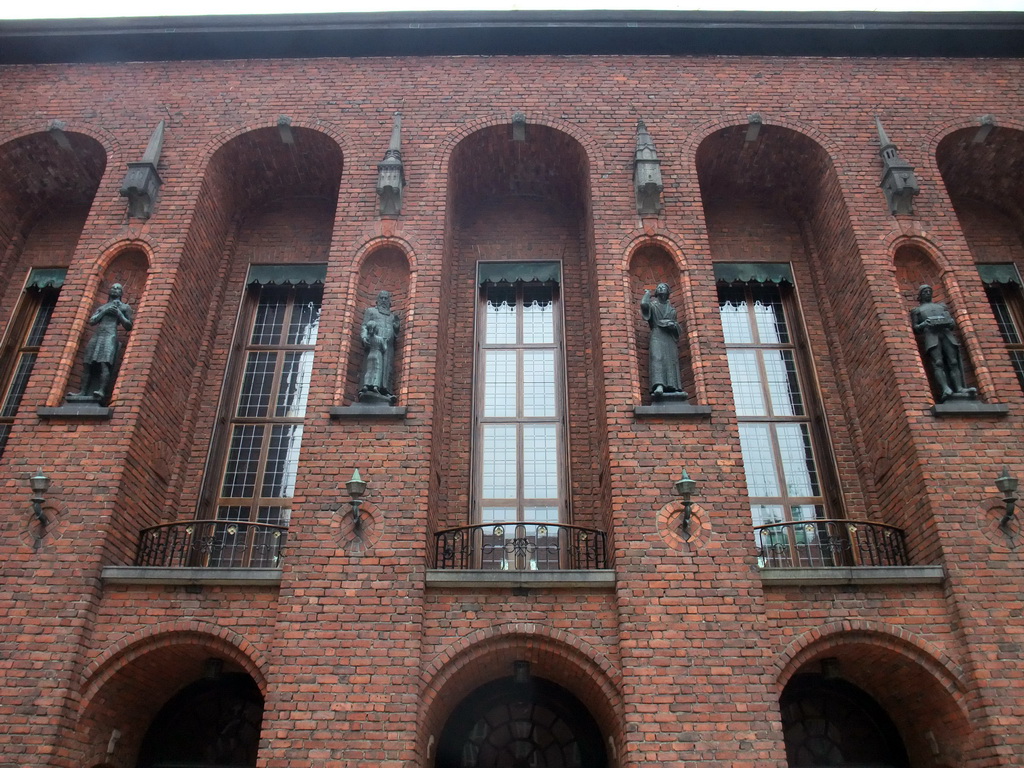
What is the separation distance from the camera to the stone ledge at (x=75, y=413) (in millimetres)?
9586

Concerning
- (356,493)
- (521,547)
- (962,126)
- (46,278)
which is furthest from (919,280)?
(46,278)

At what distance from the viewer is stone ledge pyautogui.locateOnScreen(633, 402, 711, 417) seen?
9469 millimetres

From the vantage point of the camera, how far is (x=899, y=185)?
35.8 feet

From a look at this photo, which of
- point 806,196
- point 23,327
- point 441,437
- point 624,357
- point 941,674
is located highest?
point 806,196

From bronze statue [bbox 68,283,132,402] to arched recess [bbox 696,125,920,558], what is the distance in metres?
8.71

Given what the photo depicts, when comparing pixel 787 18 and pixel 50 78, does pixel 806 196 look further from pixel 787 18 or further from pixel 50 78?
pixel 50 78

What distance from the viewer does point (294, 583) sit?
858 cm

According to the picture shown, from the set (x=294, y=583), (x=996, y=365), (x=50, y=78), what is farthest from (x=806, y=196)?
(x=50, y=78)

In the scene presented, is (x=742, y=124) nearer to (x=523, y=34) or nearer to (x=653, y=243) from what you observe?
(x=653, y=243)

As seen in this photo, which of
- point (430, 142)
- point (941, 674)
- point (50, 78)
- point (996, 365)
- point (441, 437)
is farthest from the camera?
point (50, 78)

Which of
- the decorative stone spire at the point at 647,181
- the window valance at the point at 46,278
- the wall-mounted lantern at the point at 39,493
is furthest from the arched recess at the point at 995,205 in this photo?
the window valance at the point at 46,278

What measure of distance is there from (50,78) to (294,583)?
9.79 metres

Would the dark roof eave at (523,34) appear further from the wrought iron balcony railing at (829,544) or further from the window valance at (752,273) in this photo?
the wrought iron balcony railing at (829,544)

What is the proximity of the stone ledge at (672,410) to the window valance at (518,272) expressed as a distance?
11.2 ft
